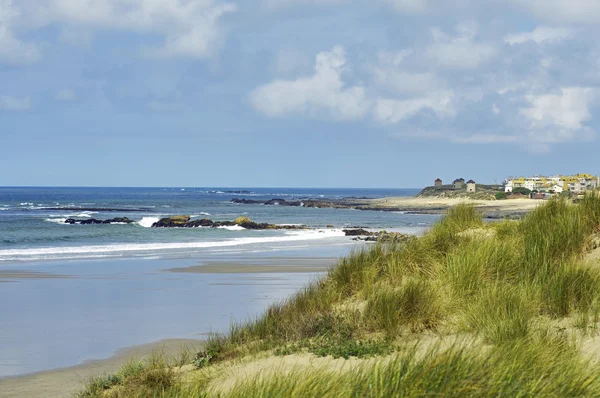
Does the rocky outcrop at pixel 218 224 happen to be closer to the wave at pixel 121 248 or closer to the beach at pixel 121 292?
the wave at pixel 121 248

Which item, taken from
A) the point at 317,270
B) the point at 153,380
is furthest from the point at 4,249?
the point at 153,380

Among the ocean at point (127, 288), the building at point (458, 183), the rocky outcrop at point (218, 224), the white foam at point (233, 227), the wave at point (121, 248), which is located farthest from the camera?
the building at point (458, 183)

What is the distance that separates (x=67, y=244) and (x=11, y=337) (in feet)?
74.7

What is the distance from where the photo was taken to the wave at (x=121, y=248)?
1083 inches

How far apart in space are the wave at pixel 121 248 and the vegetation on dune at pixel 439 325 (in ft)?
63.1

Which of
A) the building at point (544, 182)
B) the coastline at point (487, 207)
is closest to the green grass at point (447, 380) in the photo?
the coastline at point (487, 207)

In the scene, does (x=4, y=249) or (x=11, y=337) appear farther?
(x=4, y=249)

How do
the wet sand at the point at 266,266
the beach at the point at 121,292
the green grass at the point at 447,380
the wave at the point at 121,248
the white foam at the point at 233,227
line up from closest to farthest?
the green grass at the point at 447,380
the beach at the point at 121,292
the wet sand at the point at 266,266
the wave at the point at 121,248
the white foam at the point at 233,227

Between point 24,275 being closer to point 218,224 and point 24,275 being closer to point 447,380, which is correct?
point 447,380

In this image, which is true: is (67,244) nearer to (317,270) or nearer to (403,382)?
(317,270)

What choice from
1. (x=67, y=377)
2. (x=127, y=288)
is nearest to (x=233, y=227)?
(x=127, y=288)

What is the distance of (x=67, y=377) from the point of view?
916 cm

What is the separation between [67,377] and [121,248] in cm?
2244

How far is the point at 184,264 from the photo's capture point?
79.2ft
